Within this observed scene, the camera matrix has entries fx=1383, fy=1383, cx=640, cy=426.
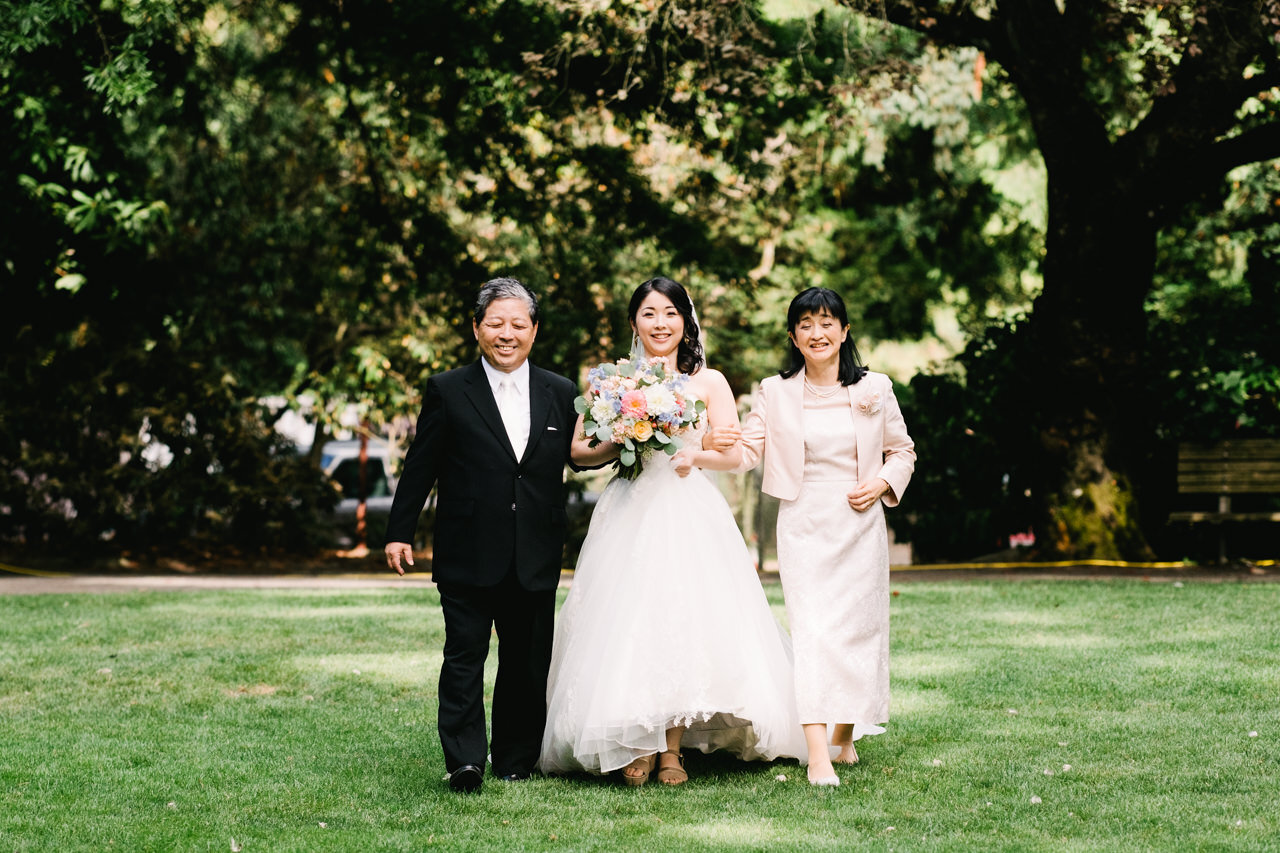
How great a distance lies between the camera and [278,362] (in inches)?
699

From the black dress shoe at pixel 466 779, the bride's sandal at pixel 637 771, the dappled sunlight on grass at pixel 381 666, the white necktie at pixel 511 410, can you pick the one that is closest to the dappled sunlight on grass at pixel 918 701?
the bride's sandal at pixel 637 771

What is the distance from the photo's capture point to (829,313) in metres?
5.74

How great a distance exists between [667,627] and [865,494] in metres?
0.98

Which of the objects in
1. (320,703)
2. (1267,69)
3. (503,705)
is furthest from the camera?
(1267,69)

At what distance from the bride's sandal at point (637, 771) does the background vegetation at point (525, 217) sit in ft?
25.3

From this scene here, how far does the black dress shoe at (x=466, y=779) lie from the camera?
5.34 meters

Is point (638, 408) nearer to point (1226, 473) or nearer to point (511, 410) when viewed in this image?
point (511, 410)

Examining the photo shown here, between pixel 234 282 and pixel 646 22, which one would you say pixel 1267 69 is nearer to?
pixel 646 22

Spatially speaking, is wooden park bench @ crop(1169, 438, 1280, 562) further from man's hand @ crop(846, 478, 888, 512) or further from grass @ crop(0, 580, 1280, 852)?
man's hand @ crop(846, 478, 888, 512)

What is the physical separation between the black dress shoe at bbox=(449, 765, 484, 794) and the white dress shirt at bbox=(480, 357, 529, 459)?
125 centimetres

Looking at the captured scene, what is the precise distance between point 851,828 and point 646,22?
8.89 metres

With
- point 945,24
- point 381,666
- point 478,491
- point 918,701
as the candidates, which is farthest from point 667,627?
point 945,24

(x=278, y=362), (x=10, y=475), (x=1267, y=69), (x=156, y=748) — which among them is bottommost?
(x=156, y=748)

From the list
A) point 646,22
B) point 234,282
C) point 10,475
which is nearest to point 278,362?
point 234,282
